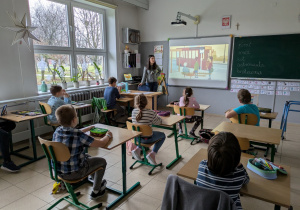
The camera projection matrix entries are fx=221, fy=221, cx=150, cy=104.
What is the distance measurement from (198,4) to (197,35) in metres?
0.79

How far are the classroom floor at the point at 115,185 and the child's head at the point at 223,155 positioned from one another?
125 centimetres

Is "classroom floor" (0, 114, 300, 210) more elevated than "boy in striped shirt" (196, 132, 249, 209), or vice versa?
"boy in striped shirt" (196, 132, 249, 209)

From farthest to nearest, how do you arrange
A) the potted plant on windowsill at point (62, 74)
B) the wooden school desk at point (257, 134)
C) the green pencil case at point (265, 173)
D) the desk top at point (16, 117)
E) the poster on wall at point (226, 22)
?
the poster on wall at point (226, 22), the potted plant on windowsill at point (62, 74), the desk top at point (16, 117), the wooden school desk at point (257, 134), the green pencil case at point (265, 173)

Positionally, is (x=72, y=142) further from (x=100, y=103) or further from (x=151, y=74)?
(x=151, y=74)

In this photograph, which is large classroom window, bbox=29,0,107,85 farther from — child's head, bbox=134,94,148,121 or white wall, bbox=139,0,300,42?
child's head, bbox=134,94,148,121

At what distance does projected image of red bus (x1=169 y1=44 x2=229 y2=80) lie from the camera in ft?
18.9

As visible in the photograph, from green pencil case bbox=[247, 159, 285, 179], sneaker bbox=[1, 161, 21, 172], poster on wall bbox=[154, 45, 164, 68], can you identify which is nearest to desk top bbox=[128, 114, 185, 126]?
green pencil case bbox=[247, 159, 285, 179]

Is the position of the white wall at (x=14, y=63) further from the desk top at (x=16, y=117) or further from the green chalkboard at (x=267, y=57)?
the green chalkboard at (x=267, y=57)

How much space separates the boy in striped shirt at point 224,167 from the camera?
122cm

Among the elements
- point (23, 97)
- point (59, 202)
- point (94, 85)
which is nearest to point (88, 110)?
point (94, 85)

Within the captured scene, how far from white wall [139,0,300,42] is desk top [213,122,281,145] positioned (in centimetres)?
363

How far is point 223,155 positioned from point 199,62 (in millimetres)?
5172

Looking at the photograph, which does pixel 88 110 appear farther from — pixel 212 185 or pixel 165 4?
pixel 212 185

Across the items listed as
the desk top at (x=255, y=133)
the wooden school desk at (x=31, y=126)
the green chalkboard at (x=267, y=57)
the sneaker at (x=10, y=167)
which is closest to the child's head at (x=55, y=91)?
the wooden school desk at (x=31, y=126)
